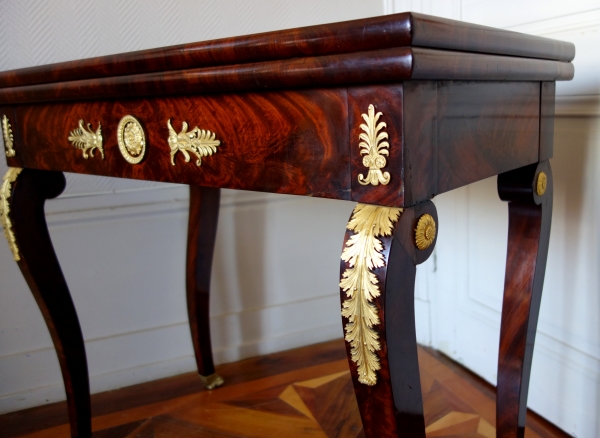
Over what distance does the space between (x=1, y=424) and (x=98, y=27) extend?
91 cm

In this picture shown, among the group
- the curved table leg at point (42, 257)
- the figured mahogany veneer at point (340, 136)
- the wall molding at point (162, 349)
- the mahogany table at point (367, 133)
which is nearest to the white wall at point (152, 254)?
the wall molding at point (162, 349)

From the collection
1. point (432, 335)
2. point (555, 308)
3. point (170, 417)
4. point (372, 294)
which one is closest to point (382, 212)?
point (372, 294)

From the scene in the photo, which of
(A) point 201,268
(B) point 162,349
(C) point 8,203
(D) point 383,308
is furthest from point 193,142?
(B) point 162,349

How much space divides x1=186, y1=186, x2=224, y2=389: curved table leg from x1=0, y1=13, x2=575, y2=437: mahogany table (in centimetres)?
39

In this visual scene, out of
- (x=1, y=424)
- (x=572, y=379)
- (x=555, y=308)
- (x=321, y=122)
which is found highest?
(x=321, y=122)

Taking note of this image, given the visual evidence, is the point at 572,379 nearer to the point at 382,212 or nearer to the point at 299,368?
the point at 299,368

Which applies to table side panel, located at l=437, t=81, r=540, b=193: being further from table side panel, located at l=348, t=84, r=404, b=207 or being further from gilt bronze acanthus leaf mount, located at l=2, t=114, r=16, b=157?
gilt bronze acanthus leaf mount, located at l=2, t=114, r=16, b=157

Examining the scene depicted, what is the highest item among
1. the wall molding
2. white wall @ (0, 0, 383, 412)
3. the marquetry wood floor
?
white wall @ (0, 0, 383, 412)

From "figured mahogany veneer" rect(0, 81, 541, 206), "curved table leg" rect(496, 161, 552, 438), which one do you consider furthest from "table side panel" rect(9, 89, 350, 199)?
"curved table leg" rect(496, 161, 552, 438)

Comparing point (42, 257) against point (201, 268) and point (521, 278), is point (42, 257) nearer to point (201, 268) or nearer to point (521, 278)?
point (201, 268)

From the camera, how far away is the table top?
18.5 inches

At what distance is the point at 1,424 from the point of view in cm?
123

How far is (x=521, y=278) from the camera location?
85 cm

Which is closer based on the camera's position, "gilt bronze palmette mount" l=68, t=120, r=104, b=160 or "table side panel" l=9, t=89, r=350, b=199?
"table side panel" l=9, t=89, r=350, b=199
